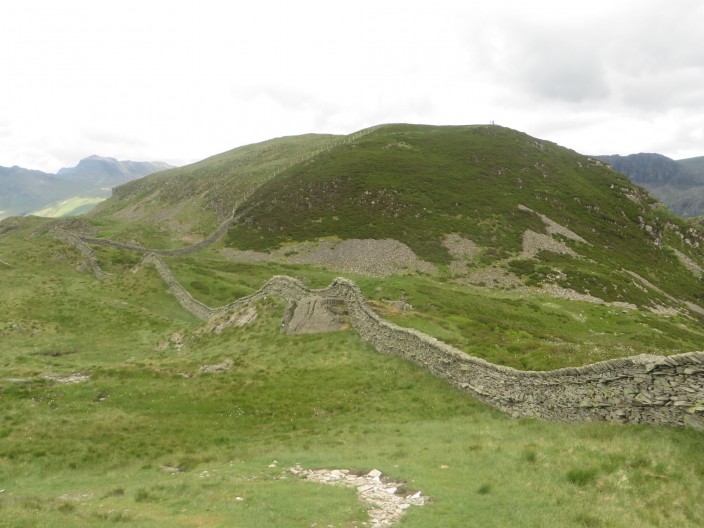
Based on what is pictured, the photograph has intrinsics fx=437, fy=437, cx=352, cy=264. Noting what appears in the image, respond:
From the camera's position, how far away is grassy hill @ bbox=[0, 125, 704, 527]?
12688 millimetres

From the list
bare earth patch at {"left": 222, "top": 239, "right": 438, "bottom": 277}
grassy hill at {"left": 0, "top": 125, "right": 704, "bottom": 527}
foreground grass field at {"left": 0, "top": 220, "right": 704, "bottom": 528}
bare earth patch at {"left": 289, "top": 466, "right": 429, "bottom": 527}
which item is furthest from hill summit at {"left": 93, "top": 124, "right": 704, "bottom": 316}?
bare earth patch at {"left": 289, "top": 466, "right": 429, "bottom": 527}

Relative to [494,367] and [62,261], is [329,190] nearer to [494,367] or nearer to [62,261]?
[62,261]

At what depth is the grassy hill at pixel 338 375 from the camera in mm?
12688

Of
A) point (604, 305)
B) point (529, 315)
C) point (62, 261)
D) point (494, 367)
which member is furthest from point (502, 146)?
point (494, 367)

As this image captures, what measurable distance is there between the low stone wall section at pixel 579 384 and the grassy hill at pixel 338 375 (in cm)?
72

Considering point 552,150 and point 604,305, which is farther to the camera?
point 552,150

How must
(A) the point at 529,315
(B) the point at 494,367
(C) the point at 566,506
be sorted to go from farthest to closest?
(A) the point at 529,315, (B) the point at 494,367, (C) the point at 566,506

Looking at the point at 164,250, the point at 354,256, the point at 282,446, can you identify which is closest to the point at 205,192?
the point at 164,250

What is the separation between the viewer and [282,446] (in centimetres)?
2055

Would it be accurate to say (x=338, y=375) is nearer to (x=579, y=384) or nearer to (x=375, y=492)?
(x=375, y=492)

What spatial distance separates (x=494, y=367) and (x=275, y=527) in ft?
47.1

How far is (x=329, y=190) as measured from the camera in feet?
383

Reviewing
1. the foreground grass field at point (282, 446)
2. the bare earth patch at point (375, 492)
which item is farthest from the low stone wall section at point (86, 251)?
the bare earth patch at point (375, 492)

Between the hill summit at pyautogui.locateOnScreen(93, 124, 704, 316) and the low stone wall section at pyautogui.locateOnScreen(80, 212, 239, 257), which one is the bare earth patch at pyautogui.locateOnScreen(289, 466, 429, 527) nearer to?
the hill summit at pyautogui.locateOnScreen(93, 124, 704, 316)
